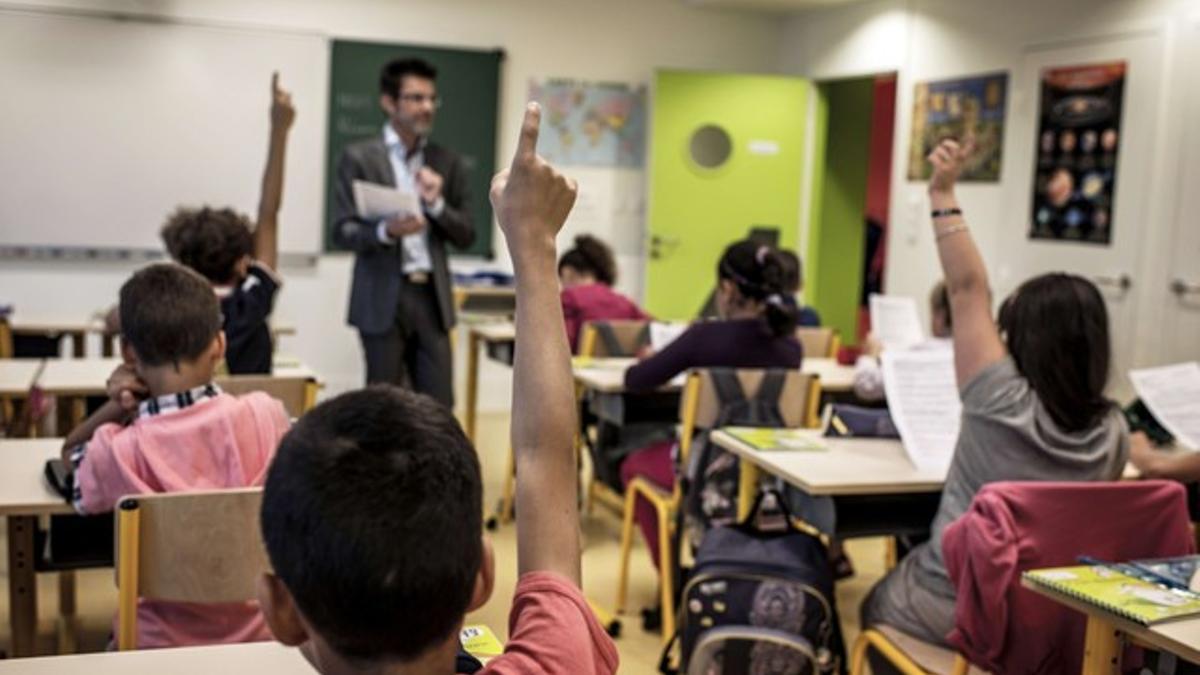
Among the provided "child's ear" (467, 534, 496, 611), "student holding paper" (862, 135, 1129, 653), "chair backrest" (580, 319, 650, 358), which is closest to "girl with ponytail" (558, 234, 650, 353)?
"chair backrest" (580, 319, 650, 358)

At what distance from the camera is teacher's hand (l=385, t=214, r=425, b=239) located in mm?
4117

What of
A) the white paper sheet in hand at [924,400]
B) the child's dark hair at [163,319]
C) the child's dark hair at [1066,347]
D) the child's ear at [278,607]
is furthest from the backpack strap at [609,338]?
the child's ear at [278,607]

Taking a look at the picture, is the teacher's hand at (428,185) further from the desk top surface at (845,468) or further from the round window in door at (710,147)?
the round window in door at (710,147)

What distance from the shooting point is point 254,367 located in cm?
355

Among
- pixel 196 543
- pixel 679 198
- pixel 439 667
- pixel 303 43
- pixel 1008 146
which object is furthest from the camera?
pixel 679 198

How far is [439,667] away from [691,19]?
7218 millimetres

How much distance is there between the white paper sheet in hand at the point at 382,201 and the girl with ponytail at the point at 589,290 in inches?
33.3

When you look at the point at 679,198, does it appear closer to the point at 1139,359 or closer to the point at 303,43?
the point at 303,43

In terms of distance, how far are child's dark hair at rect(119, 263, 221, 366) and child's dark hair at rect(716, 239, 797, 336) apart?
1.74 meters

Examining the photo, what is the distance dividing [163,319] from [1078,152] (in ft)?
15.1

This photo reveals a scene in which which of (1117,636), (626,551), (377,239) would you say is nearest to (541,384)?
(1117,636)

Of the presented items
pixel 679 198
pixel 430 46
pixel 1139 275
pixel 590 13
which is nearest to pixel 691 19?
pixel 590 13

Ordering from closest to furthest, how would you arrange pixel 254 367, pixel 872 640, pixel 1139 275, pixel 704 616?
pixel 872 640, pixel 704 616, pixel 254 367, pixel 1139 275

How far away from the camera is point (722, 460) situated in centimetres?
333
